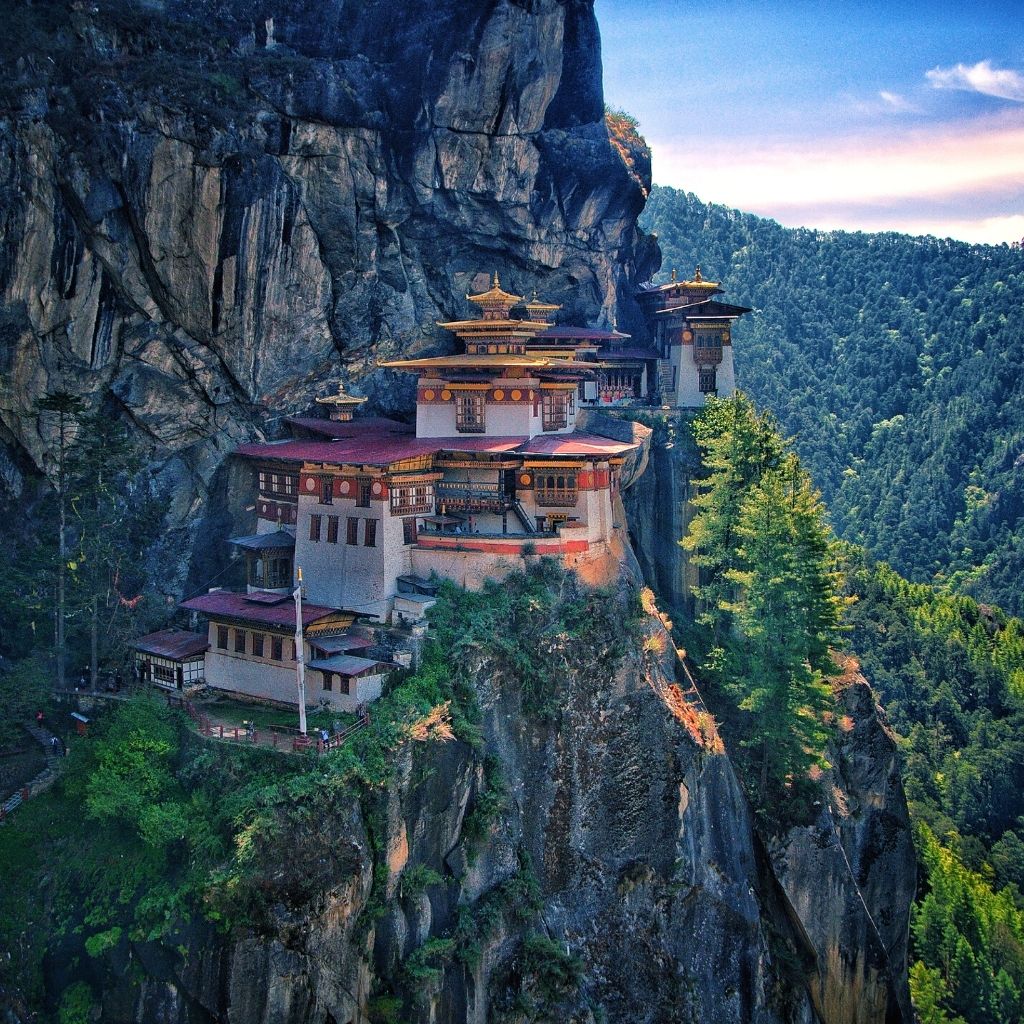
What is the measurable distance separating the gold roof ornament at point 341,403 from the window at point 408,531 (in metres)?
7.42

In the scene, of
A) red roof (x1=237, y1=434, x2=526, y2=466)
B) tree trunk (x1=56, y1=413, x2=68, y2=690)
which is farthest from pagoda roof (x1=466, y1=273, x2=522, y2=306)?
tree trunk (x1=56, y1=413, x2=68, y2=690)

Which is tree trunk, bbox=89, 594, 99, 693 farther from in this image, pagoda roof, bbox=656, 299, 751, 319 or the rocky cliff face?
pagoda roof, bbox=656, 299, 751, 319

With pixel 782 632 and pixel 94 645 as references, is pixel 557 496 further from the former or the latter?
pixel 94 645

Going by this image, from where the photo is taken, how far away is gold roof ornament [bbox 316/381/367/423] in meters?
48.5

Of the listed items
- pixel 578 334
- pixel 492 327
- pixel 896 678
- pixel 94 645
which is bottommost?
pixel 896 678

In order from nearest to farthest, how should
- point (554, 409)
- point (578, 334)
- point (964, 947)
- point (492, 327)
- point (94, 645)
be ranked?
point (94, 645), point (492, 327), point (554, 409), point (964, 947), point (578, 334)

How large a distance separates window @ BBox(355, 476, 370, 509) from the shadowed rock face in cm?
742

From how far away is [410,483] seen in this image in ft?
143

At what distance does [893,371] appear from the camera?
128750 millimetres

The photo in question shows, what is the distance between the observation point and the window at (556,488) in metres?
44.4

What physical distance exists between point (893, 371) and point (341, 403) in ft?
306

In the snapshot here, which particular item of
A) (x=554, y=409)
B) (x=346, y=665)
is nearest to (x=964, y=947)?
(x=554, y=409)

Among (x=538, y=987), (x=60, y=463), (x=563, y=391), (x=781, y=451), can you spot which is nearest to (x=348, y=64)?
(x=563, y=391)

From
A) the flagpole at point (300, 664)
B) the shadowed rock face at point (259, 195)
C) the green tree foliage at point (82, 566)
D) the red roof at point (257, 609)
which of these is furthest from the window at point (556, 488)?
the green tree foliage at point (82, 566)
